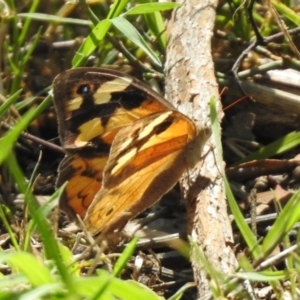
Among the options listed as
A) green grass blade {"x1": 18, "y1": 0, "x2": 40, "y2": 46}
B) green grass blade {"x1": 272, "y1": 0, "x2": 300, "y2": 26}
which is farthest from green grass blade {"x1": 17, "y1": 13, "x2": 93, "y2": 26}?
green grass blade {"x1": 272, "y1": 0, "x2": 300, "y2": 26}

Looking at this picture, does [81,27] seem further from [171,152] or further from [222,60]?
[171,152]

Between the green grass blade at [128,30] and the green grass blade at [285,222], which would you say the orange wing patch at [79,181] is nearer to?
the green grass blade at [128,30]

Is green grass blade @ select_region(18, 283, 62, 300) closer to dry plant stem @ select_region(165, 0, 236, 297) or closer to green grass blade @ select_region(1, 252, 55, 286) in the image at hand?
green grass blade @ select_region(1, 252, 55, 286)

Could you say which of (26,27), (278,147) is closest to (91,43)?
(26,27)

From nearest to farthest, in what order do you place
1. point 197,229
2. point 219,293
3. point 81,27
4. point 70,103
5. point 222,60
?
point 219,293 < point 197,229 < point 70,103 < point 222,60 < point 81,27

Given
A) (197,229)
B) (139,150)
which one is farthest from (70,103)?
(197,229)
